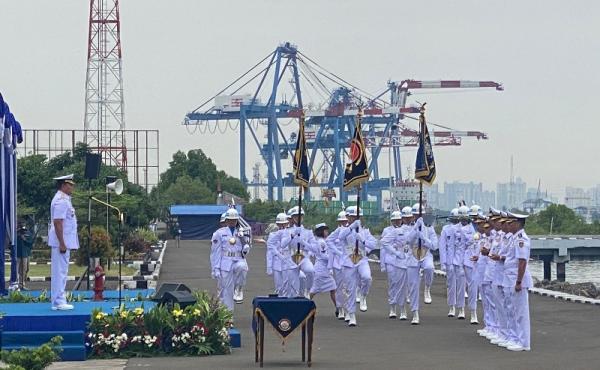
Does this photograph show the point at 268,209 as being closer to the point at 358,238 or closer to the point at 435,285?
the point at 435,285

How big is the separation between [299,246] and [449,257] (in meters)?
3.16

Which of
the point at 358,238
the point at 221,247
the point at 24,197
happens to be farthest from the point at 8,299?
the point at 24,197

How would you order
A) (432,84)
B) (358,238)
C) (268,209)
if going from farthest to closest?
1. (432,84)
2. (268,209)
3. (358,238)

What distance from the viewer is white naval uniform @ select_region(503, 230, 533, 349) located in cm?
1645

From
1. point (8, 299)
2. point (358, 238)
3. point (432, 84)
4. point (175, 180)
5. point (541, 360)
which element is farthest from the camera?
point (432, 84)

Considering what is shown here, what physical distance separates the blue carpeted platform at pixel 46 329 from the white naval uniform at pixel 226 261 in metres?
4.05

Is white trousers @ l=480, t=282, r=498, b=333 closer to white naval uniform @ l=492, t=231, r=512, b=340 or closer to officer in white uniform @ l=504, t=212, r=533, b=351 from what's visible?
white naval uniform @ l=492, t=231, r=512, b=340

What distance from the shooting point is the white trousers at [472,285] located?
837 inches

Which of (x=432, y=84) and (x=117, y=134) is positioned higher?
(x=432, y=84)

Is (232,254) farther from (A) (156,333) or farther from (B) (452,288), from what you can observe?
(A) (156,333)

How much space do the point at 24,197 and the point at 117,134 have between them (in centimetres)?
3102

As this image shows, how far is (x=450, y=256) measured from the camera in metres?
22.9

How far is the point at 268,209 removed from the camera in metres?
103

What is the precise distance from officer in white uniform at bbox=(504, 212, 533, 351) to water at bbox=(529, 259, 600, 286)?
1609 inches
